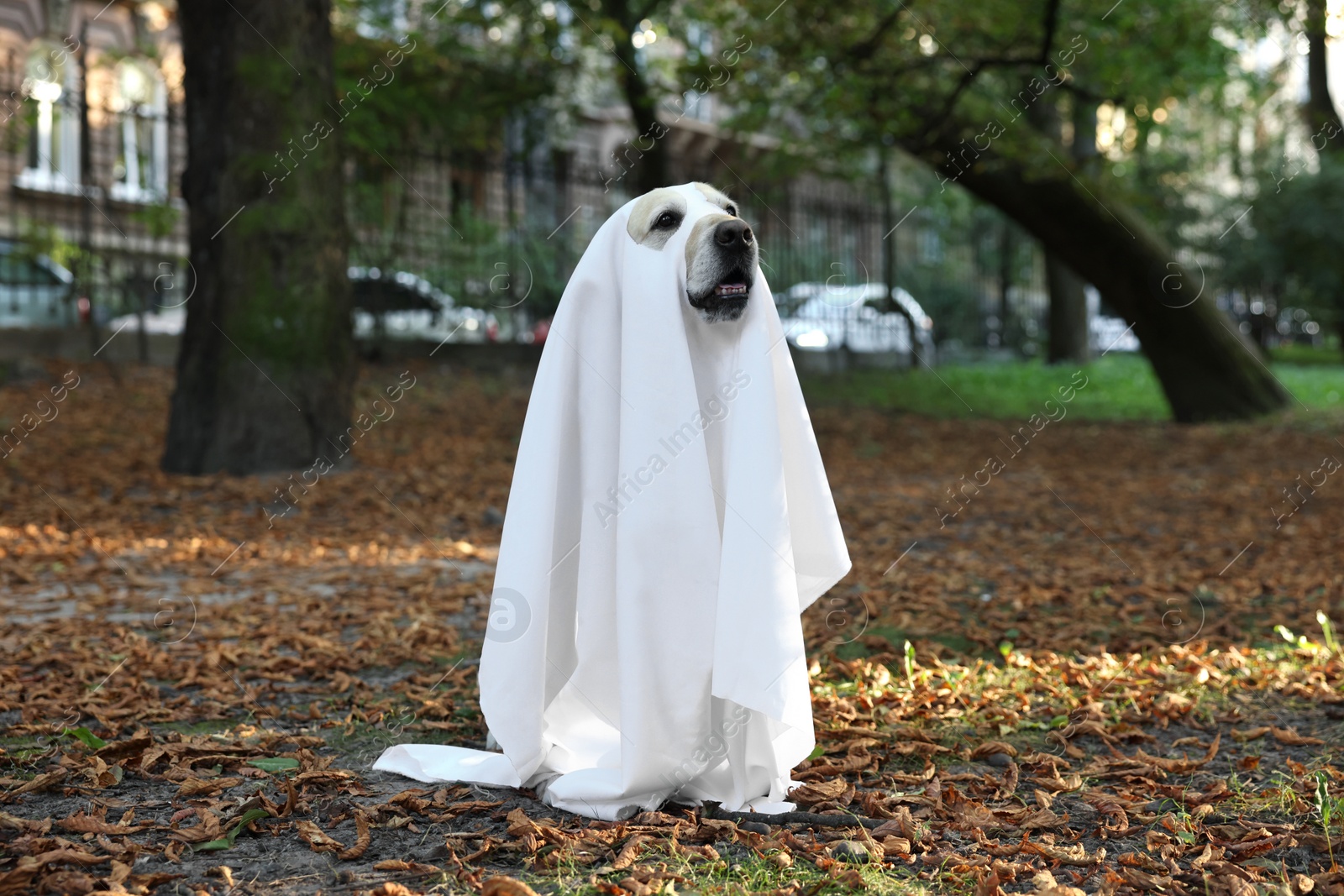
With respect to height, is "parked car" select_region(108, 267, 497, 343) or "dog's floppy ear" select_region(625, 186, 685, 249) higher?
"parked car" select_region(108, 267, 497, 343)

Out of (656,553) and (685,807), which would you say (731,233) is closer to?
(656,553)

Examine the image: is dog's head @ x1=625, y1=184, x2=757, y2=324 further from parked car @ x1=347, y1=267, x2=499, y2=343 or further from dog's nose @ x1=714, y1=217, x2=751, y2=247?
parked car @ x1=347, y1=267, x2=499, y2=343

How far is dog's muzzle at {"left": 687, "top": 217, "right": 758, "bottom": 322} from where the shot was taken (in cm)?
303

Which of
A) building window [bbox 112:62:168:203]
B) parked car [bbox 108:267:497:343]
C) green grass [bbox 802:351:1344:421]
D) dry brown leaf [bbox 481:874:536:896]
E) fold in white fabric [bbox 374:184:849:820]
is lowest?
dry brown leaf [bbox 481:874:536:896]

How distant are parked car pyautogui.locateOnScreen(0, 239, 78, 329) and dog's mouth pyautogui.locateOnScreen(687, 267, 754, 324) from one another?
40.2 ft

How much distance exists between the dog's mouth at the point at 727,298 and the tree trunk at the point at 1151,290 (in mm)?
11101

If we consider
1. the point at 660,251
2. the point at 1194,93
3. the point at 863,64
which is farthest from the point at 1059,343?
the point at 660,251

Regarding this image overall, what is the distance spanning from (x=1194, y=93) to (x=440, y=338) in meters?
13.4

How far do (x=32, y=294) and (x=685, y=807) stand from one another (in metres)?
13.1

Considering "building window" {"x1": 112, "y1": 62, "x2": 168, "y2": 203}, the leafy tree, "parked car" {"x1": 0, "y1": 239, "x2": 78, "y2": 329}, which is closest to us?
the leafy tree

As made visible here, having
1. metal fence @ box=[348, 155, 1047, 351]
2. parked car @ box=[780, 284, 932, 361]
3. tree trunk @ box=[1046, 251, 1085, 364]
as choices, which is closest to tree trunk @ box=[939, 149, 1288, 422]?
metal fence @ box=[348, 155, 1047, 351]

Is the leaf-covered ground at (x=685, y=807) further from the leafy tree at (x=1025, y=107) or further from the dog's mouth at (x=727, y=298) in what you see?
the leafy tree at (x=1025, y=107)

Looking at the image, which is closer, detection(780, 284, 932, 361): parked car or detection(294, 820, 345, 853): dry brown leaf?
detection(294, 820, 345, 853): dry brown leaf

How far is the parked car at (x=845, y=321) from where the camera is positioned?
62.6ft
